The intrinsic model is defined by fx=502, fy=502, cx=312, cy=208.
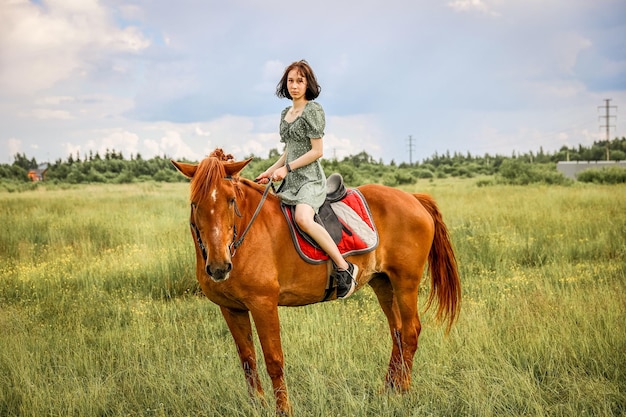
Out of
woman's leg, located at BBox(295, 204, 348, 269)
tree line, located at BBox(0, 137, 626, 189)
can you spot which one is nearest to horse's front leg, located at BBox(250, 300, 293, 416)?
woman's leg, located at BBox(295, 204, 348, 269)

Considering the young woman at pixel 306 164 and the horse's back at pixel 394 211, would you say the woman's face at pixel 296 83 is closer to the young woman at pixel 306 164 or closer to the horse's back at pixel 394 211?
the young woman at pixel 306 164

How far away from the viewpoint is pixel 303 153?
14.0ft

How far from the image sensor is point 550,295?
6.57m

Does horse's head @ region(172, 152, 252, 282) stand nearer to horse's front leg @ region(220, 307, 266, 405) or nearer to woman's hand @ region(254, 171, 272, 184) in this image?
woman's hand @ region(254, 171, 272, 184)

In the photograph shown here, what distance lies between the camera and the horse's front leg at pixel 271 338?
372 cm

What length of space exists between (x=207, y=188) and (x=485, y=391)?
2853 mm

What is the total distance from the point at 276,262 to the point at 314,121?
3.92 feet

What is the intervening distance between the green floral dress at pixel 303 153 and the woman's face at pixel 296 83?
0.40 ft

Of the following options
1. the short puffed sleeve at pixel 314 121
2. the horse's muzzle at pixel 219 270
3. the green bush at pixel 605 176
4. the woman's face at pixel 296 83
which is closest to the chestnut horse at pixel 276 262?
the horse's muzzle at pixel 219 270

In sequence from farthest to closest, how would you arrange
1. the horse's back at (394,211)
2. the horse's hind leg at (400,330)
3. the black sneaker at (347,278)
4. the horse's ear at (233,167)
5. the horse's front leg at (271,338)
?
the horse's back at (394,211) → the horse's hind leg at (400,330) → the black sneaker at (347,278) → the horse's front leg at (271,338) → the horse's ear at (233,167)

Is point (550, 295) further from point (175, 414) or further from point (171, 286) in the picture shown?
point (171, 286)

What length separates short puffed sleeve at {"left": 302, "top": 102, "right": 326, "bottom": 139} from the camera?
412 centimetres

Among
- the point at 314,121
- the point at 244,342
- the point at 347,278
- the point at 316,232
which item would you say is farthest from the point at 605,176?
the point at 244,342

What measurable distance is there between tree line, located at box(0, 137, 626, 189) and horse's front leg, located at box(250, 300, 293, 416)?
19585 millimetres
